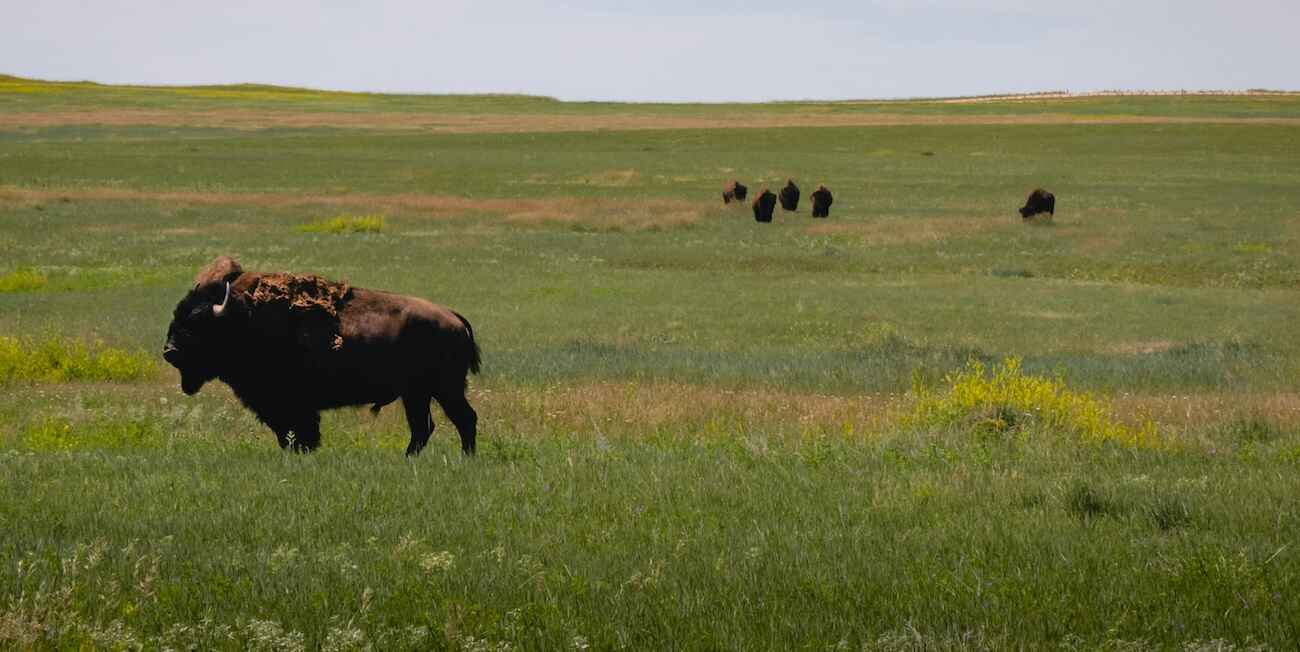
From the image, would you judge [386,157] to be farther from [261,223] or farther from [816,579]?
A: [816,579]

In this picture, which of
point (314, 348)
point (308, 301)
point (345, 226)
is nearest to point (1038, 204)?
point (345, 226)

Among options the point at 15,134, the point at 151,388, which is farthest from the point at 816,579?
the point at 15,134

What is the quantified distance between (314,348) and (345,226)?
33.2 meters

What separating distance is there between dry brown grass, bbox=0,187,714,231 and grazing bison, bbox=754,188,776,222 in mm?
2166

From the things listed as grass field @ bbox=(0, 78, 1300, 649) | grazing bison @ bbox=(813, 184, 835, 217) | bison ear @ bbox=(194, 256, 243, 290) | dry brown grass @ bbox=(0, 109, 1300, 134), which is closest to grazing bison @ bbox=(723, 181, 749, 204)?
grazing bison @ bbox=(813, 184, 835, 217)

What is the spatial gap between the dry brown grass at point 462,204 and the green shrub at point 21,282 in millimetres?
19297

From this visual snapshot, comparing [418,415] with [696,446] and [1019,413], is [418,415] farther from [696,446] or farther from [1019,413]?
[1019,413]

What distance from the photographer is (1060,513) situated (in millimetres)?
7836

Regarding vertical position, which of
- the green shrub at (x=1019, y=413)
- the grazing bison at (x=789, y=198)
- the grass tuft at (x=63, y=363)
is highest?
the green shrub at (x=1019, y=413)

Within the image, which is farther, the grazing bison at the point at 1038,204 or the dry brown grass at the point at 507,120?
the dry brown grass at the point at 507,120

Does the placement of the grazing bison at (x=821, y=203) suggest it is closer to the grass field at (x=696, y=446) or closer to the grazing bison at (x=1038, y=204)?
the grass field at (x=696, y=446)

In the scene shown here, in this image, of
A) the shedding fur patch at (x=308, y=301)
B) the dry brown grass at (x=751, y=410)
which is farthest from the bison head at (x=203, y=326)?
the dry brown grass at (x=751, y=410)

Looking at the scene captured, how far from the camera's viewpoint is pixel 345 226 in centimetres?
4291

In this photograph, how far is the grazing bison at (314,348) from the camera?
10.7m
